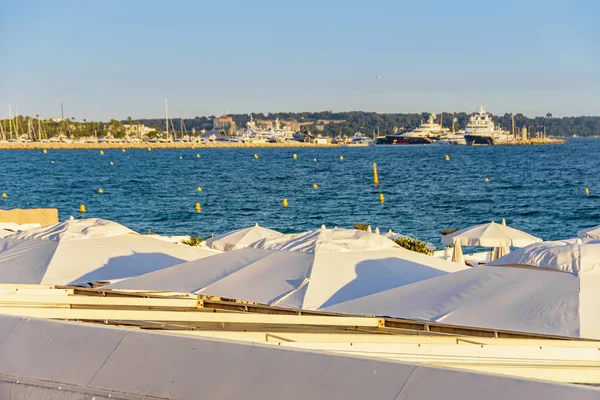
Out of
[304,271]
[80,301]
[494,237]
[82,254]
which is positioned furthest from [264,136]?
[80,301]

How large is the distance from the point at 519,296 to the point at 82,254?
5.15 m

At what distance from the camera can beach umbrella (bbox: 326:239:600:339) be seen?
5723 mm

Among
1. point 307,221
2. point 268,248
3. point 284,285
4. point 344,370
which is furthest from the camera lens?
point 307,221

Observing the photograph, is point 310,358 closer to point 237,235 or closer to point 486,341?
point 486,341

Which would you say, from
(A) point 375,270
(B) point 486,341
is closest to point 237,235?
(A) point 375,270

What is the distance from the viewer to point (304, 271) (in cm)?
768

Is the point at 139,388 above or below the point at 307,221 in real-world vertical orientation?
above

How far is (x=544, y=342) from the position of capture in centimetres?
571

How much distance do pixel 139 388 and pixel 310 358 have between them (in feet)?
2.50

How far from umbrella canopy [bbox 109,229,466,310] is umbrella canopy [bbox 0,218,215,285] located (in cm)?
90

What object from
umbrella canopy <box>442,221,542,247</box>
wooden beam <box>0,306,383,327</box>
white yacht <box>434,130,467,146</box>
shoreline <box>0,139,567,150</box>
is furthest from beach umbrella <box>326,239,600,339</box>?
white yacht <box>434,130,467,146</box>

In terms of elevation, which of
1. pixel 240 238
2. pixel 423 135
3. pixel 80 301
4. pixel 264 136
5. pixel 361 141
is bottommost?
pixel 361 141

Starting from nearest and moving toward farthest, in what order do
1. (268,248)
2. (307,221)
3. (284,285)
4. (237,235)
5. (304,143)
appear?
1. (284,285)
2. (268,248)
3. (237,235)
4. (307,221)
5. (304,143)

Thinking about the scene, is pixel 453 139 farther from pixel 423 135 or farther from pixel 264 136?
pixel 264 136
